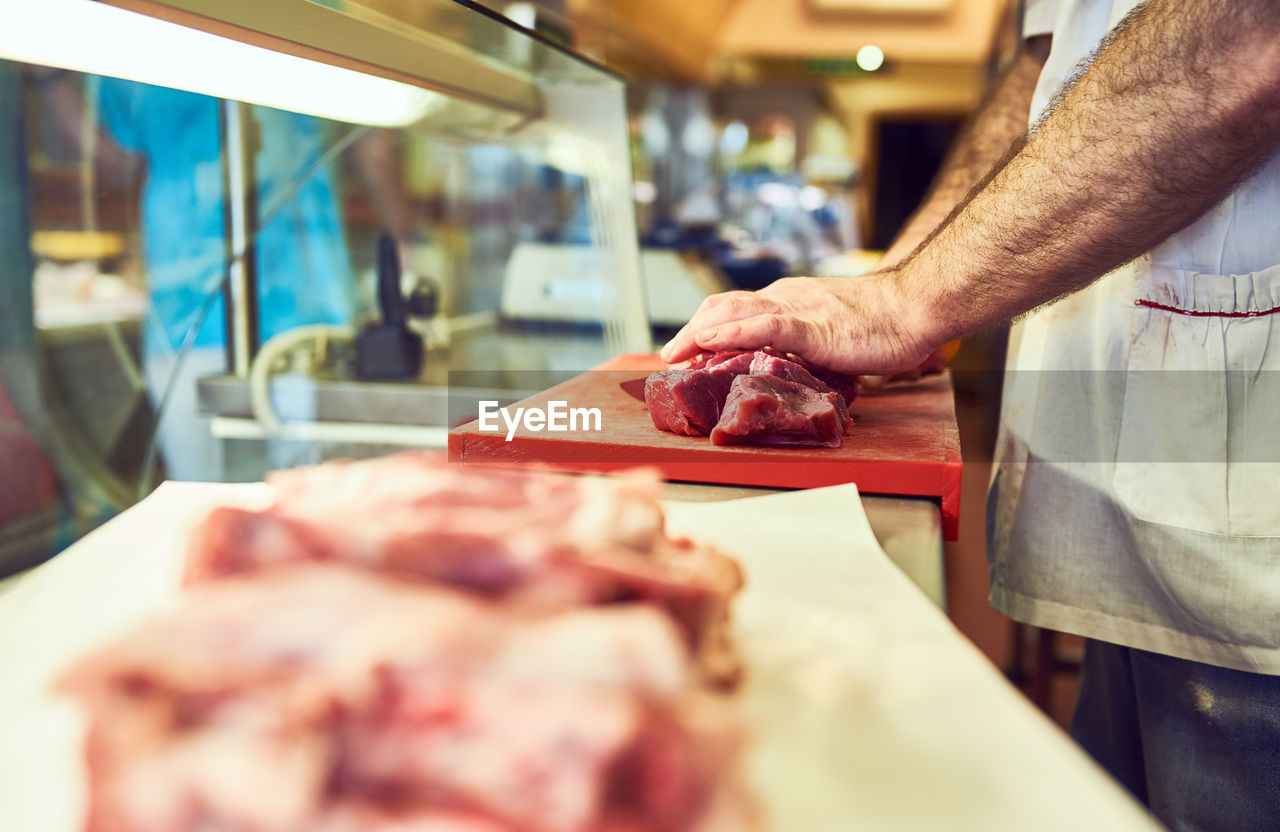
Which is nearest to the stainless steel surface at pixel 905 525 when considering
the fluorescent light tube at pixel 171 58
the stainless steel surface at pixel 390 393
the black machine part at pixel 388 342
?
the fluorescent light tube at pixel 171 58

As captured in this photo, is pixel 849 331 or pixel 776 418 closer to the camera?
pixel 776 418

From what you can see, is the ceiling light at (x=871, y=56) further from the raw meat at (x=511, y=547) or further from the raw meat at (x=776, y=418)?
→ the raw meat at (x=511, y=547)

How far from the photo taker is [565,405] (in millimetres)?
1011

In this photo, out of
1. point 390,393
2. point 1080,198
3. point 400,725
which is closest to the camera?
point 400,725

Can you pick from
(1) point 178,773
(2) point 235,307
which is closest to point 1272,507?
(1) point 178,773

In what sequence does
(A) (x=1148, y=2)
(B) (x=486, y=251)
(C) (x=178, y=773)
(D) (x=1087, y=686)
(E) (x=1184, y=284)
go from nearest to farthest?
(C) (x=178, y=773) < (A) (x=1148, y=2) < (E) (x=1184, y=284) < (D) (x=1087, y=686) < (B) (x=486, y=251)

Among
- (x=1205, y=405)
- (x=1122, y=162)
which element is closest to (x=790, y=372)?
(x=1122, y=162)

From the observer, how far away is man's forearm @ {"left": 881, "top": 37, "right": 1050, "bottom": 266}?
142cm

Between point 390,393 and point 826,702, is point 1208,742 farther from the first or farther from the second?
point 390,393

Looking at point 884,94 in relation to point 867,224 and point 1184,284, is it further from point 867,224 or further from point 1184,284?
point 1184,284

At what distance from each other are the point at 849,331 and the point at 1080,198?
26 centimetres

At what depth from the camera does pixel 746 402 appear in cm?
83

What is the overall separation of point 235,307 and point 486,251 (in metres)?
0.72

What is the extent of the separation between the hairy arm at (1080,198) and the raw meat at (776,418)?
12 centimetres
